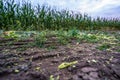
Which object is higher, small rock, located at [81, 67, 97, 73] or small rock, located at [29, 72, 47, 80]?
small rock, located at [81, 67, 97, 73]

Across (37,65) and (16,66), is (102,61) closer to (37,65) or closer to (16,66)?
(37,65)

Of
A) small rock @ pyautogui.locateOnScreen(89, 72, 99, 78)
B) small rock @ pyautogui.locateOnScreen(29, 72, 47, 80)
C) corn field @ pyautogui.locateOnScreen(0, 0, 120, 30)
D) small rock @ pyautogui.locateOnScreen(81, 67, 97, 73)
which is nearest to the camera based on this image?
small rock @ pyautogui.locateOnScreen(29, 72, 47, 80)

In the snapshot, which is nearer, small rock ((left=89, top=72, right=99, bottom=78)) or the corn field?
small rock ((left=89, top=72, right=99, bottom=78))

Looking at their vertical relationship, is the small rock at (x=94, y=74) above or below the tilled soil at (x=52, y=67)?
below

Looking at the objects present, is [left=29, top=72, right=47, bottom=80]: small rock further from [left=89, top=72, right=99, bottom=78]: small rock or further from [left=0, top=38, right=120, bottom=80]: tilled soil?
[left=89, top=72, right=99, bottom=78]: small rock

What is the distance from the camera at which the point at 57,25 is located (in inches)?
702

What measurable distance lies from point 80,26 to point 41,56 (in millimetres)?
16668

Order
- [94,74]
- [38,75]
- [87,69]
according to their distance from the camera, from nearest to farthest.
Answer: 1. [38,75]
2. [94,74]
3. [87,69]

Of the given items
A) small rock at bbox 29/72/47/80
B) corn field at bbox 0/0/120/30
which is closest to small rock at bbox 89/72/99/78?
small rock at bbox 29/72/47/80

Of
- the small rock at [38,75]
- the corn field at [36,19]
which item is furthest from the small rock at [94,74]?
the corn field at [36,19]

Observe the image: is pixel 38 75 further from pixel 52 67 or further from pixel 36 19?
pixel 36 19

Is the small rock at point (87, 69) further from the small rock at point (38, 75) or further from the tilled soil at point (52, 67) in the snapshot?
the small rock at point (38, 75)

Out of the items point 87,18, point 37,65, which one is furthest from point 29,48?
point 87,18

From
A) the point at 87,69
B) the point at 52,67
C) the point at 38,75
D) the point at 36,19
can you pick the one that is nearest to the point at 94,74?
the point at 87,69
